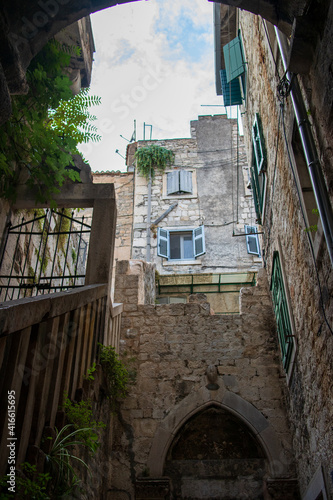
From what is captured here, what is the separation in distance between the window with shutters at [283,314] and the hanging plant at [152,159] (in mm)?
9288

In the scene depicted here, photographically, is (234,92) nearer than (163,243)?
Yes

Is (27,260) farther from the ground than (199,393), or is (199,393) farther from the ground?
(27,260)

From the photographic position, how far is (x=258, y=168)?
632cm

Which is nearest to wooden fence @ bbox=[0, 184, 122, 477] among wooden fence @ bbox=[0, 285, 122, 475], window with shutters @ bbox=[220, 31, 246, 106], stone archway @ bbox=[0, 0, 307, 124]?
wooden fence @ bbox=[0, 285, 122, 475]

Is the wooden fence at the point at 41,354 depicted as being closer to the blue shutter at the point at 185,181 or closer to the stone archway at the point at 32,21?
the stone archway at the point at 32,21

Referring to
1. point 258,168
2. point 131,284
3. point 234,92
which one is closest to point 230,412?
point 131,284

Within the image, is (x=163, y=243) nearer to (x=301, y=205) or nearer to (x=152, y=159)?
(x=152, y=159)

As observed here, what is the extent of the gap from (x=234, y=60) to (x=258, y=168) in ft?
8.65

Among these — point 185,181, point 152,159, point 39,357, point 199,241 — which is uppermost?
point 152,159

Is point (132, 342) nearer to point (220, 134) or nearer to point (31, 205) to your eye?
point (31, 205)

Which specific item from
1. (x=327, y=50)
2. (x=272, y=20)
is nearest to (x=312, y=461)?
(x=327, y=50)

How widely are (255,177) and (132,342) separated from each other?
319cm

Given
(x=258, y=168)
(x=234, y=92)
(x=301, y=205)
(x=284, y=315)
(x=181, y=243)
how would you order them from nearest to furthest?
1. (x=301, y=205)
2. (x=284, y=315)
3. (x=258, y=168)
4. (x=234, y=92)
5. (x=181, y=243)

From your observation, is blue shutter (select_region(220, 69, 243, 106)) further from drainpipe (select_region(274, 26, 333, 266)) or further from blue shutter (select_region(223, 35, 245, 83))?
drainpipe (select_region(274, 26, 333, 266))
